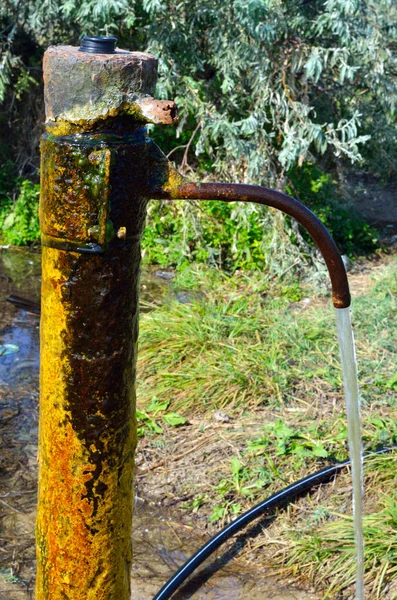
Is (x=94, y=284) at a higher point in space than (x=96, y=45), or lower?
lower

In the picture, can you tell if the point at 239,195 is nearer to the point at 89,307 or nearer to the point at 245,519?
the point at 89,307

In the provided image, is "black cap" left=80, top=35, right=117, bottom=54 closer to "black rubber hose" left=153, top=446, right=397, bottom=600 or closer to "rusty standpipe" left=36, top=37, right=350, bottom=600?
"rusty standpipe" left=36, top=37, right=350, bottom=600

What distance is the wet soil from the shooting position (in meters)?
3.21

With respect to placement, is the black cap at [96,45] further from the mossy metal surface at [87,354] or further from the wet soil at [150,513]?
the wet soil at [150,513]

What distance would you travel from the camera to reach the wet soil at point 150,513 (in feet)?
10.5

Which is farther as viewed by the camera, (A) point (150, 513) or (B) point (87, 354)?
(A) point (150, 513)

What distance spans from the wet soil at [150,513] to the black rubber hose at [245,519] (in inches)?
3.8

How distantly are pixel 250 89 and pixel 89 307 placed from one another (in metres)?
5.46

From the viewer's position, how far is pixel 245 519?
3.47 meters

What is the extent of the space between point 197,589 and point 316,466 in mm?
963

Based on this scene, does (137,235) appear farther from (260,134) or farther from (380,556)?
(260,134)

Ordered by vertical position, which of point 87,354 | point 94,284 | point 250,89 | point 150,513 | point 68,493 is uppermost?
point 250,89

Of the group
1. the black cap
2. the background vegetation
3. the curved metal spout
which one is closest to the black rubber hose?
the curved metal spout

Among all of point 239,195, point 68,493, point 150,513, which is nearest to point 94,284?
point 239,195
